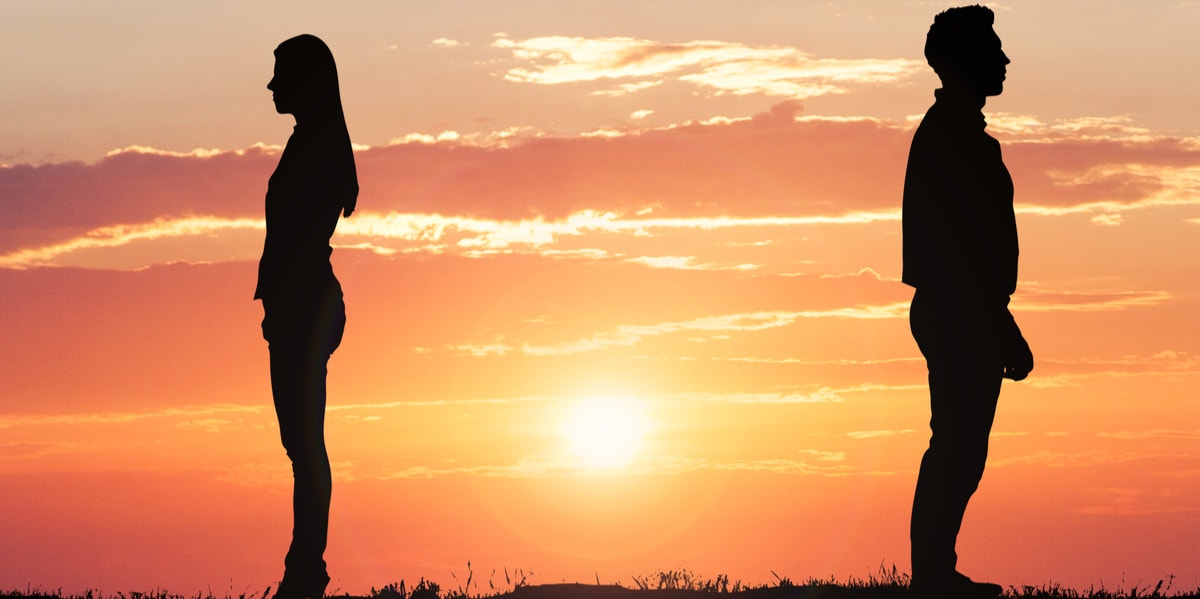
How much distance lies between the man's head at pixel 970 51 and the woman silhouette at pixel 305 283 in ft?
17.3

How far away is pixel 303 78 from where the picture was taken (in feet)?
43.4

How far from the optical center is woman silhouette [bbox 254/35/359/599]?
13.0 meters

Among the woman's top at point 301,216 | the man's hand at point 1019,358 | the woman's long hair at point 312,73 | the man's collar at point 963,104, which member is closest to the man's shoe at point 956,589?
the man's hand at point 1019,358

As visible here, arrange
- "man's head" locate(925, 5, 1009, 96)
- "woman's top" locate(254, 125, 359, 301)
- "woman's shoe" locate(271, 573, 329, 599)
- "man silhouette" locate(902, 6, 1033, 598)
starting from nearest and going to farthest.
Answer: "man silhouette" locate(902, 6, 1033, 598) < "man's head" locate(925, 5, 1009, 96) < "woman's top" locate(254, 125, 359, 301) < "woman's shoe" locate(271, 573, 329, 599)

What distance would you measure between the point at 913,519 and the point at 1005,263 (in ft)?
7.56

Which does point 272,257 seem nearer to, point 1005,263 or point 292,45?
point 292,45

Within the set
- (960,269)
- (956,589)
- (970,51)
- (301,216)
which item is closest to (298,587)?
(301,216)

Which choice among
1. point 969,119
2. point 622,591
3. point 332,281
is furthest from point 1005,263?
point 332,281

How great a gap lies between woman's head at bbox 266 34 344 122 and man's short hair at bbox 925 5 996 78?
525 cm

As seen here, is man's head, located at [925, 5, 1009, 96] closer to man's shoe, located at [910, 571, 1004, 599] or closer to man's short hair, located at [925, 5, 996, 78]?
man's short hair, located at [925, 5, 996, 78]

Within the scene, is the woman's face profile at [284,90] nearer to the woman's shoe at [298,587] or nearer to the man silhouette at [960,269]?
the woman's shoe at [298,587]

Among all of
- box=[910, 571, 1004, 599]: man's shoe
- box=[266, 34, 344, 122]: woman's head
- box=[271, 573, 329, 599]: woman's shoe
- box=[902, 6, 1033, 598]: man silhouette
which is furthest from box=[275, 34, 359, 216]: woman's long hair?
box=[910, 571, 1004, 599]: man's shoe

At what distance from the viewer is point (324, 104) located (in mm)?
13297

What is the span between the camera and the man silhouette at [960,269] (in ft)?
40.5
